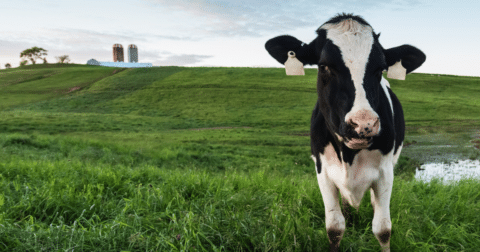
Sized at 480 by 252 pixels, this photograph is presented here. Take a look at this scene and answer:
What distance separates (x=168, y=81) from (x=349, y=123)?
45.3 m

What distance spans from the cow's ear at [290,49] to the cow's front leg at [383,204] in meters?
1.26

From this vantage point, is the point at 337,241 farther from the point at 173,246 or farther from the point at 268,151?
the point at 268,151

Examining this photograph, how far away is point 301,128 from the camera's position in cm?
2261

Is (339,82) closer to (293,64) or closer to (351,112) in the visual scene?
(351,112)

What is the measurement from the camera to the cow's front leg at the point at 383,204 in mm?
2828

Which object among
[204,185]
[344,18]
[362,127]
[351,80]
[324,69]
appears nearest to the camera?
[362,127]

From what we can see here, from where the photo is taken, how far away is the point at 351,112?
2197 mm

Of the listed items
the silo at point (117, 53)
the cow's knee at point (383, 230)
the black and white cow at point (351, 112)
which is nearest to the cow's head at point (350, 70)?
the black and white cow at point (351, 112)

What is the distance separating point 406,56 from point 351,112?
4.20 feet

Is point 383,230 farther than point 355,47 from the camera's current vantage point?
Yes

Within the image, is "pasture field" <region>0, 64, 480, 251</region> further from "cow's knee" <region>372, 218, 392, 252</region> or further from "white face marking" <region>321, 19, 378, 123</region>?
"white face marking" <region>321, 19, 378, 123</region>

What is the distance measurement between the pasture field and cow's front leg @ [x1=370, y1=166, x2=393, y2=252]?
32 centimetres

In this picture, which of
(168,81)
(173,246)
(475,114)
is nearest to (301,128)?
(475,114)

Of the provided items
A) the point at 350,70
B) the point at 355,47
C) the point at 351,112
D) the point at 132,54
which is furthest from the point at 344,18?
the point at 132,54
